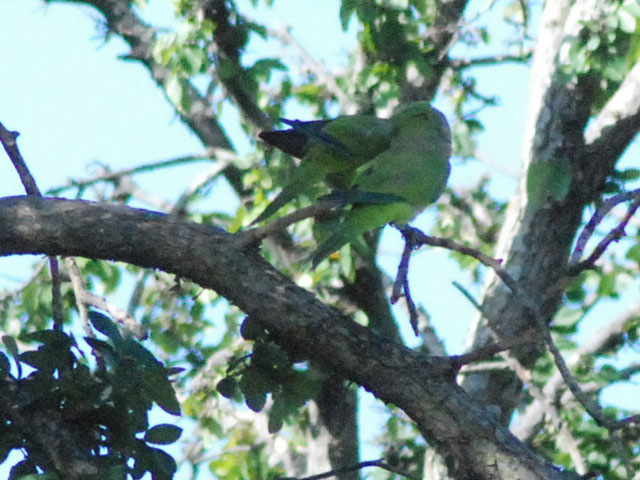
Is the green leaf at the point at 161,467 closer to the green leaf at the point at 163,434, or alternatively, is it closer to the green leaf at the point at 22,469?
the green leaf at the point at 163,434

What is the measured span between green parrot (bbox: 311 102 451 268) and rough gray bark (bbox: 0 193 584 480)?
0.41 meters

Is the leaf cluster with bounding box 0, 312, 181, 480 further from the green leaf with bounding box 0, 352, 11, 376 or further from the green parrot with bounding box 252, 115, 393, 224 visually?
the green parrot with bounding box 252, 115, 393, 224

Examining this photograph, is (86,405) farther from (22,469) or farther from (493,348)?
(493,348)

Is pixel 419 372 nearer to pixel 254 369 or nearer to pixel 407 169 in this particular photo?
pixel 254 369

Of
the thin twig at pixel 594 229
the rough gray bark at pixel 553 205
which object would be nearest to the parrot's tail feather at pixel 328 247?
the thin twig at pixel 594 229

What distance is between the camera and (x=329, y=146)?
376 centimetres

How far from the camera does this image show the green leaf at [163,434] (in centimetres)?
250

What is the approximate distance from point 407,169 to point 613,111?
55.0 inches

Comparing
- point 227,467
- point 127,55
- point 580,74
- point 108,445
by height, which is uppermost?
point 127,55

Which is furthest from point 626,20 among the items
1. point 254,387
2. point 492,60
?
point 254,387

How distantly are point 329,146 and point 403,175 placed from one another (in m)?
0.35

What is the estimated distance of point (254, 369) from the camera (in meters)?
2.77

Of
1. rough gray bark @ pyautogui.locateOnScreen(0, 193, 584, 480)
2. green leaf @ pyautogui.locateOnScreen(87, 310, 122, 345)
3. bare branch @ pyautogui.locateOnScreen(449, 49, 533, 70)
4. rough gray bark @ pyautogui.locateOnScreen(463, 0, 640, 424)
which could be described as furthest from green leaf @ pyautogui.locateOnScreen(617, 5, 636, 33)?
green leaf @ pyautogui.locateOnScreen(87, 310, 122, 345)

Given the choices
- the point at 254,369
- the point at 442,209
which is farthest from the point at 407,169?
the point at 442,209
